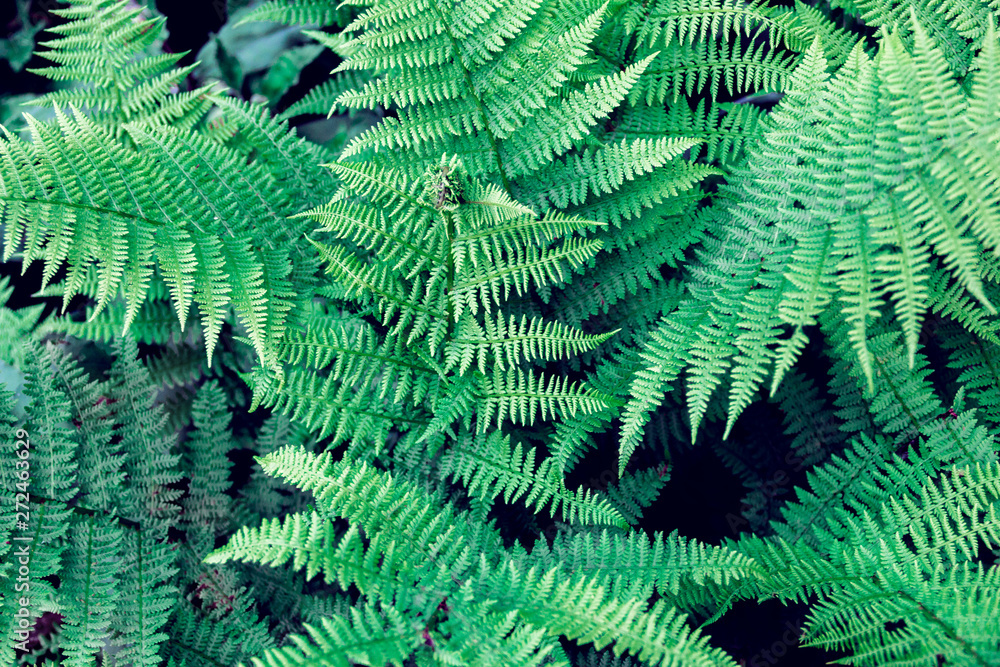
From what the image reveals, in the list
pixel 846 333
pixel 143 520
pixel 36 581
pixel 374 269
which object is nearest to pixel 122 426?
pixel 143 520

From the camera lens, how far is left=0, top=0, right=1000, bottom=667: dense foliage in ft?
4.88

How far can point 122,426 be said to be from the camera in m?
2.16

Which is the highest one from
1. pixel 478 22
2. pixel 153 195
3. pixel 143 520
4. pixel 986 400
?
pixel 478 22

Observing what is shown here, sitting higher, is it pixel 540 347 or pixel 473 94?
pixel 473 94

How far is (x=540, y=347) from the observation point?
171 cm

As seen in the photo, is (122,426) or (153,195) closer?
(153,195)

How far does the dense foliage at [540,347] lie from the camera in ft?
4.88

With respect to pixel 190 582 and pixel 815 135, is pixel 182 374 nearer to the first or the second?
pixel 190 582

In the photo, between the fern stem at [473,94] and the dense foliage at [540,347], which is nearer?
the dense foliage at [540,347]

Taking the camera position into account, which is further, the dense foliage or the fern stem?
the fern stem

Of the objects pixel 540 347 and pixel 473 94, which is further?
pixel 473 94

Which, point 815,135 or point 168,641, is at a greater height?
point 815,135

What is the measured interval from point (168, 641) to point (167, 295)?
1.23 metres

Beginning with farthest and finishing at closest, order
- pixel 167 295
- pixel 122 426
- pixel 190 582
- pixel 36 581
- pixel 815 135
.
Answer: pixel 167 295 → pixel 122 426 → pixel 190 582 → pixel 36 581 → pixel 815 135
